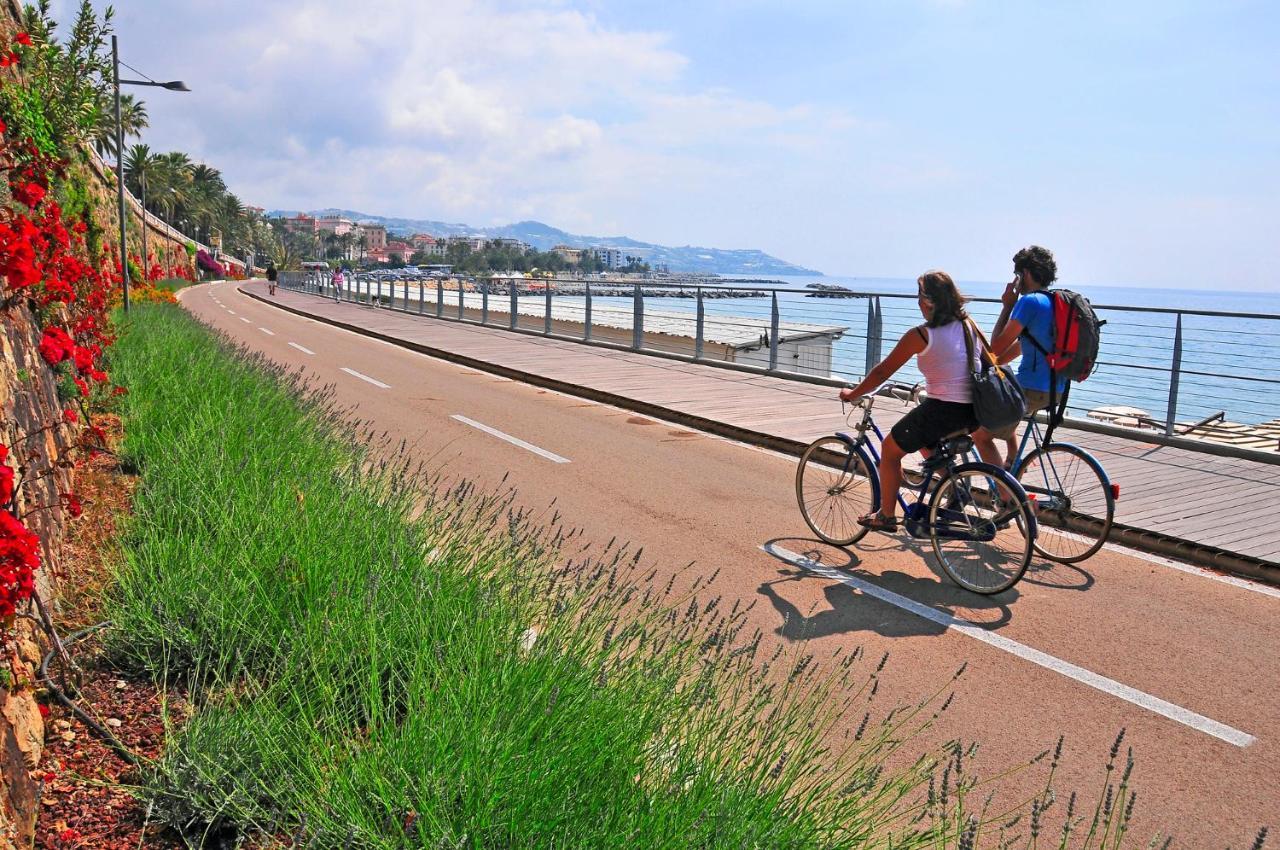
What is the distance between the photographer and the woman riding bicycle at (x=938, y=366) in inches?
231

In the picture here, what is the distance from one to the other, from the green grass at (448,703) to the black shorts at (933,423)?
1.76 m

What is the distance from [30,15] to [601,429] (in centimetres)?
684

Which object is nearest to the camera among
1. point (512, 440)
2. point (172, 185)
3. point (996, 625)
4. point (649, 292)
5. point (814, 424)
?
point (996, 625)

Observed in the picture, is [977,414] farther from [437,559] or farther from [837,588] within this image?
[437,559]

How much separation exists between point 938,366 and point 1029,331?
3.85ft

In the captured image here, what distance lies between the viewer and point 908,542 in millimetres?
6965

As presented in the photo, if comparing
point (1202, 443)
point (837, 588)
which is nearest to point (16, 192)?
point (837, 588)

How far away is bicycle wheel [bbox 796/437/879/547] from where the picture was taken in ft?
21.6

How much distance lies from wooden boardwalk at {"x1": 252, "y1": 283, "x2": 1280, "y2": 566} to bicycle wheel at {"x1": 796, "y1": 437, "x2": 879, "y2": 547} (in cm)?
207

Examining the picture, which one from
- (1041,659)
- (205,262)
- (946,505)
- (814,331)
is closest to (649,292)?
(814,331)

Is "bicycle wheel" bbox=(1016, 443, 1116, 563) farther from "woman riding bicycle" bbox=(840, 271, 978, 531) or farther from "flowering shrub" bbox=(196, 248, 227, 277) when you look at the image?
"flowering shrub" bbox=(196, 248, 227, 277)

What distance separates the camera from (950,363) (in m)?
5.86

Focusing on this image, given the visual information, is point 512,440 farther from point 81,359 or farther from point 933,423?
point 933,423

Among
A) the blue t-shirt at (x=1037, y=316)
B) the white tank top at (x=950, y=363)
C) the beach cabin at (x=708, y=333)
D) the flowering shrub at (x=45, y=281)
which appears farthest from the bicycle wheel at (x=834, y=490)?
the beach cabin at (x=708, y=333)
